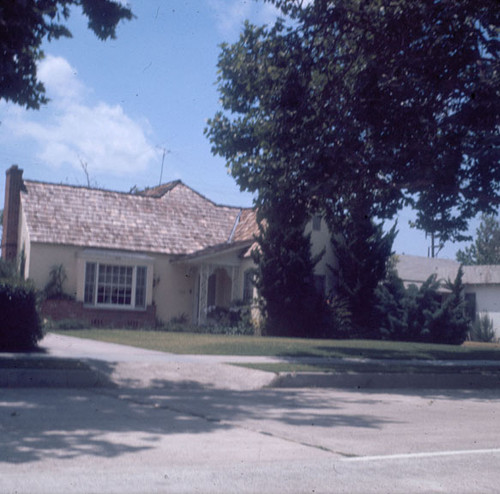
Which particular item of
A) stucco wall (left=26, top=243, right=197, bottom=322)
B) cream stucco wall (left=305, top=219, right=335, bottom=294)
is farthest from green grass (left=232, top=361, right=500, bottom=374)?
stucco wall (left=26, top=243, right=197, bottom=322)

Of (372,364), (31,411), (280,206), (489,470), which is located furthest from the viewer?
(280,206)

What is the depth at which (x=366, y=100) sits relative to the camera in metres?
15.2

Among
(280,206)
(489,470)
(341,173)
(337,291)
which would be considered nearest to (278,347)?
(280,206)

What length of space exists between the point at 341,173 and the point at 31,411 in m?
10.3

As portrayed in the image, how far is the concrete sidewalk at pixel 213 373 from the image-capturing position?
10586 mm

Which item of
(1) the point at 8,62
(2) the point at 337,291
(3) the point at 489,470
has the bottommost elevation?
(3) the point at 489,470

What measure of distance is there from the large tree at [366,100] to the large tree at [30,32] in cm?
479

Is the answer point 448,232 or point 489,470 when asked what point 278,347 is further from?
point 489,470

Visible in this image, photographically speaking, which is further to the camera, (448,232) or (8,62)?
(448,232)

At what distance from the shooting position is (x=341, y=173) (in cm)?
1622

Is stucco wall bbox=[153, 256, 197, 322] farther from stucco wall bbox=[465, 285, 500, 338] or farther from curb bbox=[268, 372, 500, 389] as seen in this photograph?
stucco wall bbox=[465, 285, 500, 338]

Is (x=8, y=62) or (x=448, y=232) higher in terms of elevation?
(x=8, y=62)

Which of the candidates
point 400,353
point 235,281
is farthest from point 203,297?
point 400,353

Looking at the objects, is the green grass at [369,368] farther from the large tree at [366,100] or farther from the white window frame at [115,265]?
the white window frame at [115,265]
